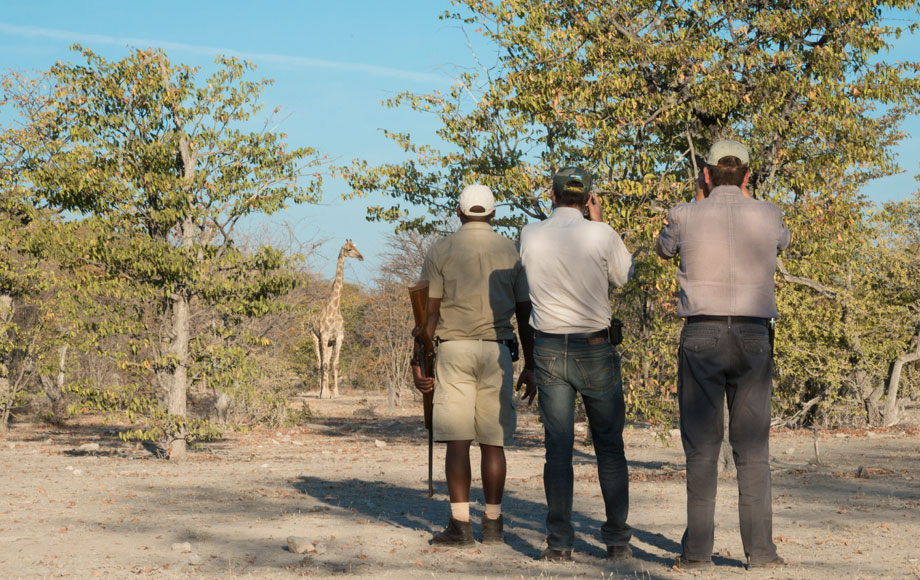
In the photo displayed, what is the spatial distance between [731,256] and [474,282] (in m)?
1.66

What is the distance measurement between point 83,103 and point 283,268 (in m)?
3.55

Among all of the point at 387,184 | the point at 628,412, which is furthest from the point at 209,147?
the point at 628,412

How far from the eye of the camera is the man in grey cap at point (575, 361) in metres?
5.54

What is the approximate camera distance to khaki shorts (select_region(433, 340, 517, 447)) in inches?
239

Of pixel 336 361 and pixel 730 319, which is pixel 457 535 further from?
pixel 336 361

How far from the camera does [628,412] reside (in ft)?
39.9

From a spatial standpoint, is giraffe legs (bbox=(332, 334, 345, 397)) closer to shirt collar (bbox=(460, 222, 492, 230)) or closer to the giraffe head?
the giraffe head

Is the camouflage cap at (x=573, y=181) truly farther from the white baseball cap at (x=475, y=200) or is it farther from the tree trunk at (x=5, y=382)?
the tree trunk at (x=5, y=382)

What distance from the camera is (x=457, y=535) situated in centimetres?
609

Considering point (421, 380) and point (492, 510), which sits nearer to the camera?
point (492, 510)

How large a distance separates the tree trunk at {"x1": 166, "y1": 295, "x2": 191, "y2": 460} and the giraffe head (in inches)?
552

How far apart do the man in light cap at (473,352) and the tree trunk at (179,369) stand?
811 cm

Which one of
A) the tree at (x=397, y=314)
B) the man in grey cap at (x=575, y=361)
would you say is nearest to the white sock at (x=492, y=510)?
the man in grey cap at (x=575, y=361)

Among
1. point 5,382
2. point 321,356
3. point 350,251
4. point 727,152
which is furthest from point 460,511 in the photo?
point 321,356
